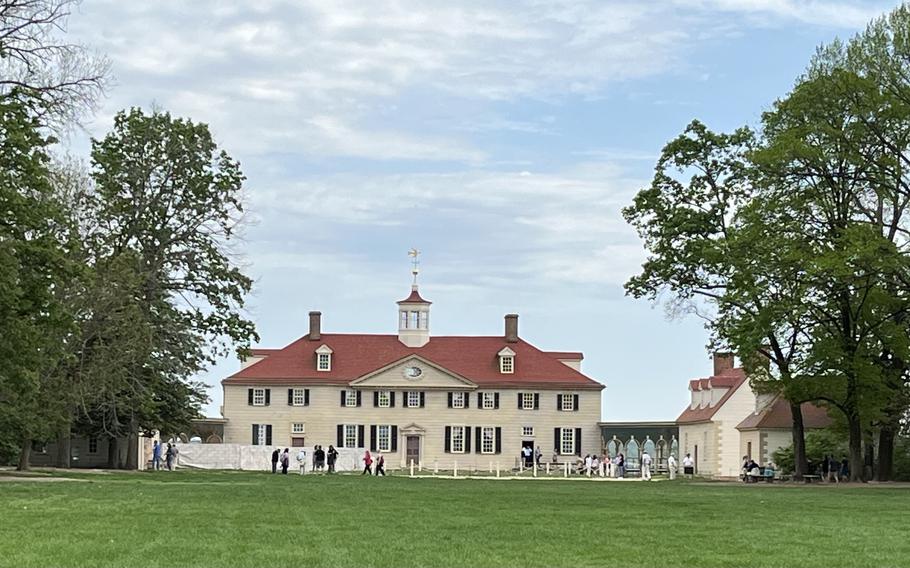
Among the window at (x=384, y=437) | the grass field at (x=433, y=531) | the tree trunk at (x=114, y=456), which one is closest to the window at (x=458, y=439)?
the window at (x=384, y=437)

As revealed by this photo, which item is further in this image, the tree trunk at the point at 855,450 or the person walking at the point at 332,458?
the person walking at the point at 332,458

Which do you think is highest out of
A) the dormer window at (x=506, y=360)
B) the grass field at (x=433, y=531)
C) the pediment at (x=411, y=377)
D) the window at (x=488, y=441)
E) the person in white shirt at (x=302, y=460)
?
the dormer window at (x=506, y=360)

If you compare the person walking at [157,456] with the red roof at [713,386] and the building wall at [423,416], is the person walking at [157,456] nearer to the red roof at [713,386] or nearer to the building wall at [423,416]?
the building wall at [423,416]

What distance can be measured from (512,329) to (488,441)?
8708mm

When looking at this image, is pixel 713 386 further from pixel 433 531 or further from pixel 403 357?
pixel 433 531

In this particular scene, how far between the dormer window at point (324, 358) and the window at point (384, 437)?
5.01 meters

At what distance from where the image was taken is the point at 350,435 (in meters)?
90.6

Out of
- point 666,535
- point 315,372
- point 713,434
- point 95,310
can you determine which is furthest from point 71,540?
point 315,372

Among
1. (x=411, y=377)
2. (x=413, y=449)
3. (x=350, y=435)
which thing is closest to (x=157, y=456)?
(x=350, y=435)

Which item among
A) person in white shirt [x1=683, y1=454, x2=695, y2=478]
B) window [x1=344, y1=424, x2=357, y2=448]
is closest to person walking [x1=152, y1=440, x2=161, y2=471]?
person in white shirt [x1=683, y1=454, x2=695, y2=478]

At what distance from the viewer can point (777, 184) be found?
44031mm

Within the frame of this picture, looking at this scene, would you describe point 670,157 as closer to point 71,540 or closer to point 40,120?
point 40,120

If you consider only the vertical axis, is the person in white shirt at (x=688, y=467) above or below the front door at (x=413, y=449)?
below

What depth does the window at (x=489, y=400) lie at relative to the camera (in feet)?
300
